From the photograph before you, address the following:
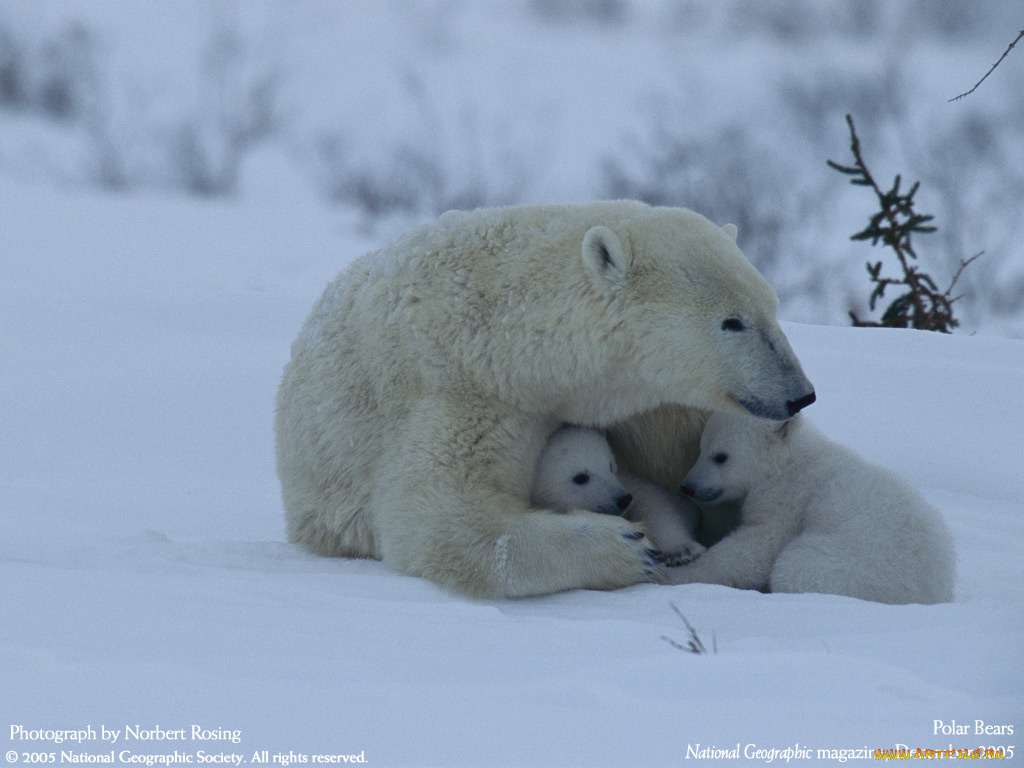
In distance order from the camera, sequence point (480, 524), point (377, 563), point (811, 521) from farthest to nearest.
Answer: point (377, 563)
point (811, 521)
point (480, 524)

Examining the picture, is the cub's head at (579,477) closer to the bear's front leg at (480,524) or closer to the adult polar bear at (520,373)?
the adult polar bear at (520,373)

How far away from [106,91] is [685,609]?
16.6 m

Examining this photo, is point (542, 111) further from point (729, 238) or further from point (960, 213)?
point (729, 238)

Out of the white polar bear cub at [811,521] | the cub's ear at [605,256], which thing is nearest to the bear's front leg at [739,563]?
the white polar bear cub at [811,521]

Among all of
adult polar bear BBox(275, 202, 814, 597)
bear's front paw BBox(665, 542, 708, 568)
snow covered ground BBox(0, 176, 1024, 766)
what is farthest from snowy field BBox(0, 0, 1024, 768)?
bear's front paw BBox(665, 542, 708, 568)

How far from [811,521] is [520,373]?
87 cm

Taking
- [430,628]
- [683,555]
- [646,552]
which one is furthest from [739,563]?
[430,628]

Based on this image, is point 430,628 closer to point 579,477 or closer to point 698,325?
point 579,477

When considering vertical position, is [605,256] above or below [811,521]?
above

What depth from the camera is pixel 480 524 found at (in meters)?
2.76

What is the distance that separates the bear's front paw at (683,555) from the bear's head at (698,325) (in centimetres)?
46

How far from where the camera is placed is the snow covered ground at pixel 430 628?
162 cm

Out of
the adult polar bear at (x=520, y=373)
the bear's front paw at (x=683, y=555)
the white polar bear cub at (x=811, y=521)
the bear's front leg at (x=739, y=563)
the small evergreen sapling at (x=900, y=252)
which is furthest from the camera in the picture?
the small evergreen sapling at (x=900, y=252)

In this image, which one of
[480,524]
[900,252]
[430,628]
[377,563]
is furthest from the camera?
[900,252]
